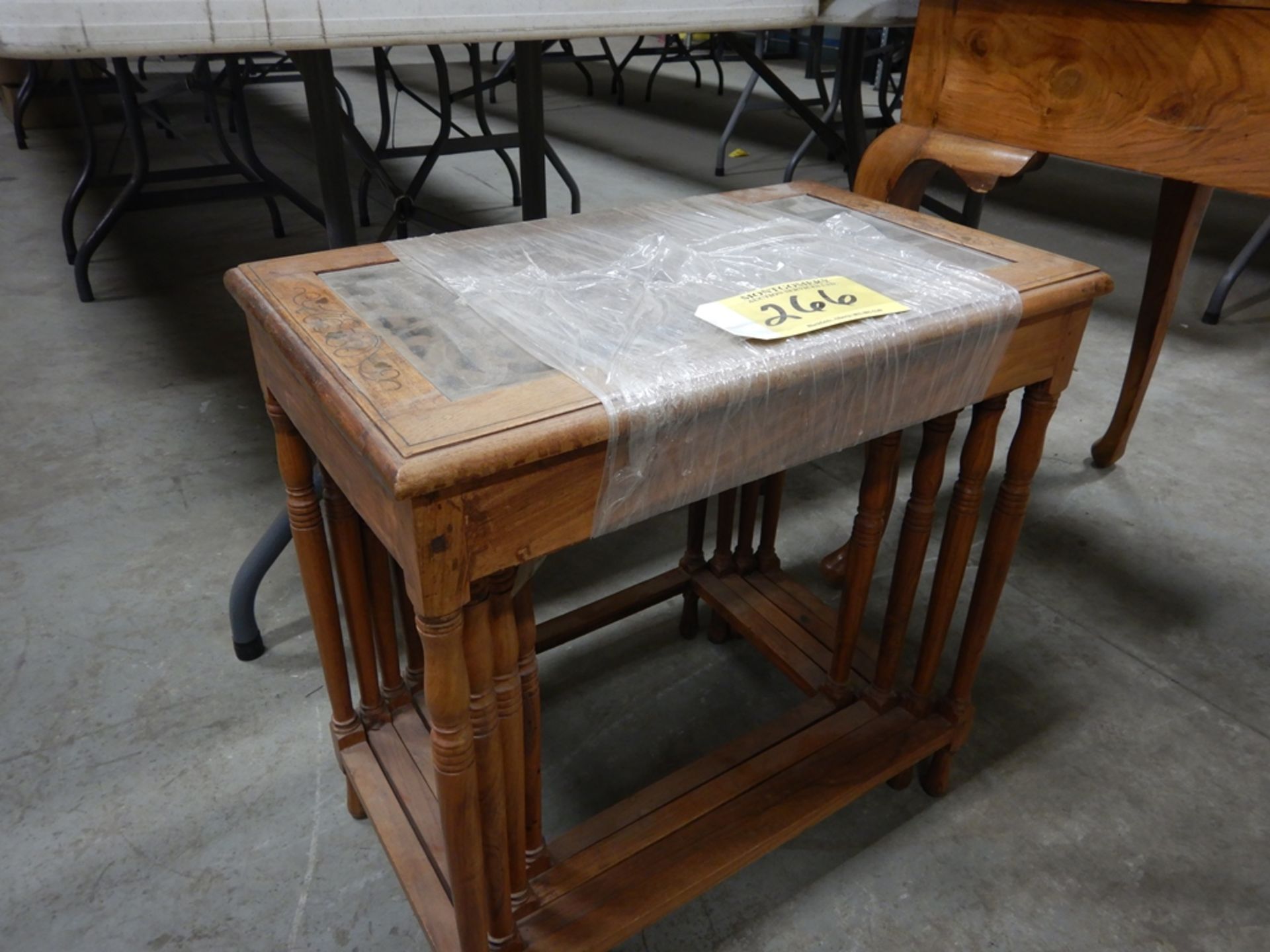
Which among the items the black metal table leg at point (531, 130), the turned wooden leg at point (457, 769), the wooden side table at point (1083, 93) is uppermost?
the wooden side table at point (1083, 93)

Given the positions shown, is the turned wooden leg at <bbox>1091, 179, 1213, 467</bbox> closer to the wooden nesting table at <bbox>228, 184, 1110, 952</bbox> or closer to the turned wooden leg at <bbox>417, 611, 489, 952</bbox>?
the wooden nesting table at <bbox>228, 184, 1110, 952</bbox>

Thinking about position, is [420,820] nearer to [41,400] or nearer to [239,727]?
[239,727]

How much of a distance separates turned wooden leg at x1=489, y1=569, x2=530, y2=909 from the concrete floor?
0.19 m

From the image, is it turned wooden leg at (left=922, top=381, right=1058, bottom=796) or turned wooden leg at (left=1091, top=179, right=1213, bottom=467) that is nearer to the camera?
turned wooden leg at (left=922, top=381, right=1058, bottom=796)

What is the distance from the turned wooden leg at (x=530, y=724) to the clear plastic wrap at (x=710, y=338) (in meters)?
0.11

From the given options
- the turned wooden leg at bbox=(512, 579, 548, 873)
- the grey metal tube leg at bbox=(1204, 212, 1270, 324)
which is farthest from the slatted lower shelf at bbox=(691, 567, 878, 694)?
the grey metal tube leg at bbox=(1204, 212, 1270, 324)

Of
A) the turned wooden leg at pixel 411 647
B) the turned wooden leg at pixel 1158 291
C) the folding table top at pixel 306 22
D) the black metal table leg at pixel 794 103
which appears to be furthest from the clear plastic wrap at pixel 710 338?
the black metal table leg at pixel 794 103

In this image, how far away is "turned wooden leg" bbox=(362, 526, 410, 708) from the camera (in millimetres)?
886

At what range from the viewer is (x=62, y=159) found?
3.75 m

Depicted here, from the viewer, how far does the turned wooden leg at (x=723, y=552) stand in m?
1.19

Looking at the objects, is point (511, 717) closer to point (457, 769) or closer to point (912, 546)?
point (457, 769)

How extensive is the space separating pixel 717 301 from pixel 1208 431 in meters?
1.59

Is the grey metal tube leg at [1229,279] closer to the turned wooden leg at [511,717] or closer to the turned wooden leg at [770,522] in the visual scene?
the turned wooden leg at [770,522]

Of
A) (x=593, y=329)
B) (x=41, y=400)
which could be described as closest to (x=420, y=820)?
(x=593, y=329)
